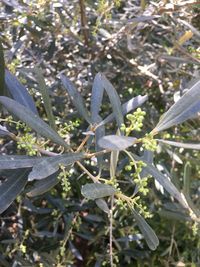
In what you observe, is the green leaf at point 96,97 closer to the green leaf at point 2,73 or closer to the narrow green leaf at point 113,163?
the narrow green leaf at point 113,163

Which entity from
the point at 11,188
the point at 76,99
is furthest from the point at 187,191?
the point at 11,188

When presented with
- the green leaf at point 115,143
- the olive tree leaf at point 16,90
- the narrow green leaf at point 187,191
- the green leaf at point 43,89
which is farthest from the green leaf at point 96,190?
the narrow green leaf at point 187,191

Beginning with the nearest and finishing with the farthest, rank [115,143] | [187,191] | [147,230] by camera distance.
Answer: [115,143]
[147,230]
[187,191]

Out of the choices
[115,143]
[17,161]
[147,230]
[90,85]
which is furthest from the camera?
[90,85]

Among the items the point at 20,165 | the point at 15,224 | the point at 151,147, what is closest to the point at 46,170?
the point at 20,165

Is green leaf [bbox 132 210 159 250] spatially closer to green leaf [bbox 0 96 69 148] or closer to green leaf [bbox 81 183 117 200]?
green leaf [bbox 81 183 117 200]

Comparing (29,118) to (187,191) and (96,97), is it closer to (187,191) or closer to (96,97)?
(96,97)

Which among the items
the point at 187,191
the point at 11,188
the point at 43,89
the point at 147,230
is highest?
the point at 43,89

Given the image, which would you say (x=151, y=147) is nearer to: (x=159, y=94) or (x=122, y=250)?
(x=122, y=250)
